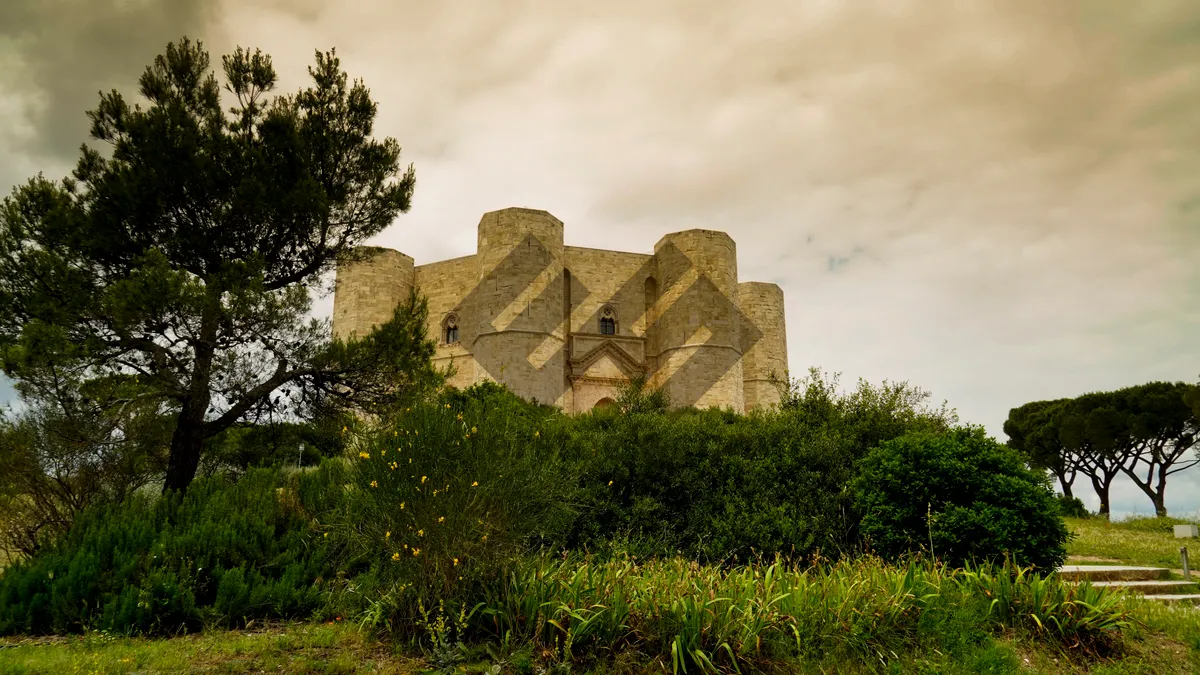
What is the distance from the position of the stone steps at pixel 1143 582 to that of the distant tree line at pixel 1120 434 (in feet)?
54.3

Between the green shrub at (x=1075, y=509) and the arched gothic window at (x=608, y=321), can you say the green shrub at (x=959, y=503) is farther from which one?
the arched gothic window at (x=608, y=321)

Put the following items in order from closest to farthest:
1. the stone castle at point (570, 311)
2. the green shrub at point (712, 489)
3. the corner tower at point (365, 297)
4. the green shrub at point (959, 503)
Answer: the green shrub at point (959, 503) < the green shrub at point (712, 489) < the stone castle at point (570, 311) < the corner tower at point (365, 297)

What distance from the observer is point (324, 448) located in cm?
1523

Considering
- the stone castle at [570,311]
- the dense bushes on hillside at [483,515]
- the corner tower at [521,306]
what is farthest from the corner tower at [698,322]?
the dense bushes on hillside at [483,515]

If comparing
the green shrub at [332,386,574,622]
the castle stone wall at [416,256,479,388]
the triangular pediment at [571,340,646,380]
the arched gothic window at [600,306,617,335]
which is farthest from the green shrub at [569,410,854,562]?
the arched gothic window at [600,306,617,335]

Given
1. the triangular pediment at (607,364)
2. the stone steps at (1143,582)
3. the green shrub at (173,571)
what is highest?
the triangular pediment at (607,364)

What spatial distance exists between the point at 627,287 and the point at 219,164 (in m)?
16.9

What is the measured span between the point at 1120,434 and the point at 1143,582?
20994mm

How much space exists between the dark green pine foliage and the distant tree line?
2275cm

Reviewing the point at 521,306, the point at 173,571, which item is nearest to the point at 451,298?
the point at 521,306

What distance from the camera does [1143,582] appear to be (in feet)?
27.7

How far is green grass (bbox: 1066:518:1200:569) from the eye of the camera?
11.0 metres

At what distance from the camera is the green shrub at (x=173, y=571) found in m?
5.71

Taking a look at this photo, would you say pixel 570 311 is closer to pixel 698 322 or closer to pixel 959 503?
pixel 698 322
